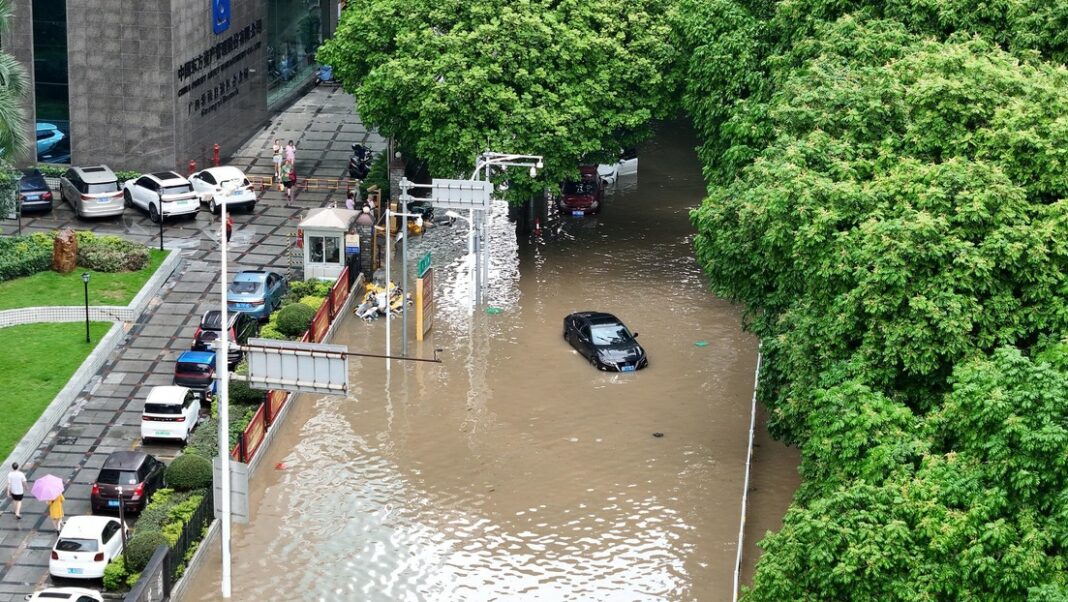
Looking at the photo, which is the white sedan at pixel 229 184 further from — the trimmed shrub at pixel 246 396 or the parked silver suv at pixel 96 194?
the trimmed shrub at pixel 246 396

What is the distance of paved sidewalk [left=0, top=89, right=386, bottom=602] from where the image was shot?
4366 cm

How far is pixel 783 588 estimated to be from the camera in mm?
32469

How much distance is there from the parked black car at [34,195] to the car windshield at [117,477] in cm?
2401

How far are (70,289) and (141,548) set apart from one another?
2026 centimetres

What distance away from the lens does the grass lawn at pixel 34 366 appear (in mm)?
48719

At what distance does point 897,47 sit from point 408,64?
69.7ft

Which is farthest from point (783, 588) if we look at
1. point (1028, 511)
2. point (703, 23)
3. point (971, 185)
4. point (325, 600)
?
point (703, 23)

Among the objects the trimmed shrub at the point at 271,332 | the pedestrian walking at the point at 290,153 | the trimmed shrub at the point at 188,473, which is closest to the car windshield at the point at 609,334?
the trimmed shrub at the point at 271,332

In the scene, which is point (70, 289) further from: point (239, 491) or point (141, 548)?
point (239, 491)

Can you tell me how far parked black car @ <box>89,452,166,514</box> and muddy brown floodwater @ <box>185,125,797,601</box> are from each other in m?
2.78

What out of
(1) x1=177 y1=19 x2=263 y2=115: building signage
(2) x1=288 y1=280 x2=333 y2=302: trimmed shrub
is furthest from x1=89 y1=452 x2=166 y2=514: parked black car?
(1) x1=177 y1=19 x2=263 y2=115: building signage

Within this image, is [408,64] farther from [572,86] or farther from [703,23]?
[703,23]

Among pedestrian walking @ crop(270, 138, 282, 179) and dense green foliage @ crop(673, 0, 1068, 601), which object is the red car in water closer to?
pedestrian walking @ crop(270, 138, 282, 179)

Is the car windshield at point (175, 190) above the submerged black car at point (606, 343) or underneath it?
above
